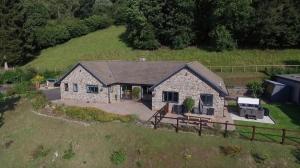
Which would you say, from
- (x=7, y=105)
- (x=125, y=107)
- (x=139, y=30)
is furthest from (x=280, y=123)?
(x=139, y=30)

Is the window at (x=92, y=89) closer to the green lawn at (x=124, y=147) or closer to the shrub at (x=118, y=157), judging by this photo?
the green lawn at (x=124, y=147)

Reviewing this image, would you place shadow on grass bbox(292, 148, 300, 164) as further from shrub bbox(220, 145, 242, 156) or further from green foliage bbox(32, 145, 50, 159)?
green foliage bbox(32, 145, 50, 159)

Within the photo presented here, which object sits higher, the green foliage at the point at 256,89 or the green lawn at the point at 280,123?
the green foliage at the point at 256,89

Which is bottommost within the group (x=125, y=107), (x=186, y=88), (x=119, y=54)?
(x=125, y=107)

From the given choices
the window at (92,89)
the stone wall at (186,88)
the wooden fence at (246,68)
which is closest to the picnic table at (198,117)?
the stone wall at (186,88)

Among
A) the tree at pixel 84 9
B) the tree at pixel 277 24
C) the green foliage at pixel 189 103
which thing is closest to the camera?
the green foliage at pixel 189 103

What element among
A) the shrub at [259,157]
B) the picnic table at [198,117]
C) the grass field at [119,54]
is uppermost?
the grass field at [119,54]

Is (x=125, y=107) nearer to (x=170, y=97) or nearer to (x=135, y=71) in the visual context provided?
(x=170, y=97)

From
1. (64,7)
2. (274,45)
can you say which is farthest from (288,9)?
(64,7)
